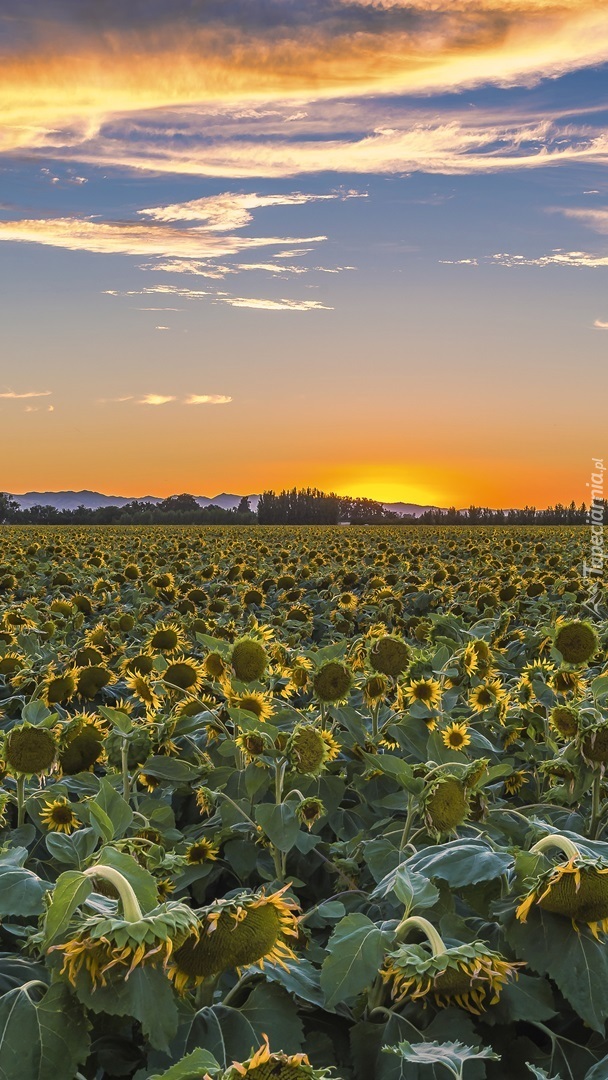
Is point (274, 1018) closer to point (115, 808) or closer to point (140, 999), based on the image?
point (140, 999)

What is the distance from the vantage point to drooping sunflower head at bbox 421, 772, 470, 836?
271 centimetres

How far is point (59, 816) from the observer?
3262 mm

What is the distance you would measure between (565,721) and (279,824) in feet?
3.53

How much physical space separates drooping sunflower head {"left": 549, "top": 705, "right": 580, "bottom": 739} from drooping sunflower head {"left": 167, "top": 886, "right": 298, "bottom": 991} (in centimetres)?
188

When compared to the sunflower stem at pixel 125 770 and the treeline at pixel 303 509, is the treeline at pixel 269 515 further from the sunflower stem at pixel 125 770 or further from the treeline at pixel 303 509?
the sunflower stem at pixel 125 770

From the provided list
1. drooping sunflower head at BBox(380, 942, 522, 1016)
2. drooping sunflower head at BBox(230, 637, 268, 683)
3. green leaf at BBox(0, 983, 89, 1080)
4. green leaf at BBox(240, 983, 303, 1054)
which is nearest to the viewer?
green leaf at BBox(0, 983, 89, 1080)

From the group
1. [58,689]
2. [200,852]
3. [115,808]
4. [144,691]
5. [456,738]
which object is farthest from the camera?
[58,689]

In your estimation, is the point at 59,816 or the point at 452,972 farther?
the point at 59,816

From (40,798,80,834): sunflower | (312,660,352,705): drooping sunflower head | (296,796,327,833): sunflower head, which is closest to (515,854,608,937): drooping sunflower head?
(296,796,327,833): sunflower head

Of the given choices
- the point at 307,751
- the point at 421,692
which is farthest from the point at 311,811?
the point at 421,692

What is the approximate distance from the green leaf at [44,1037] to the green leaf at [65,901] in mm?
140

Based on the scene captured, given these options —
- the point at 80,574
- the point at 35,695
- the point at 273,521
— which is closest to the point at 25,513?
the point at 273,521

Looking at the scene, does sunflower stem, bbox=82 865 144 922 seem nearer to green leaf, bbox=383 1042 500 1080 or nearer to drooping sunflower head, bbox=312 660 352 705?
green leaf, bbox=383 1042 500 1080

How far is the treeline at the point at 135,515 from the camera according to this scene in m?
85.8
